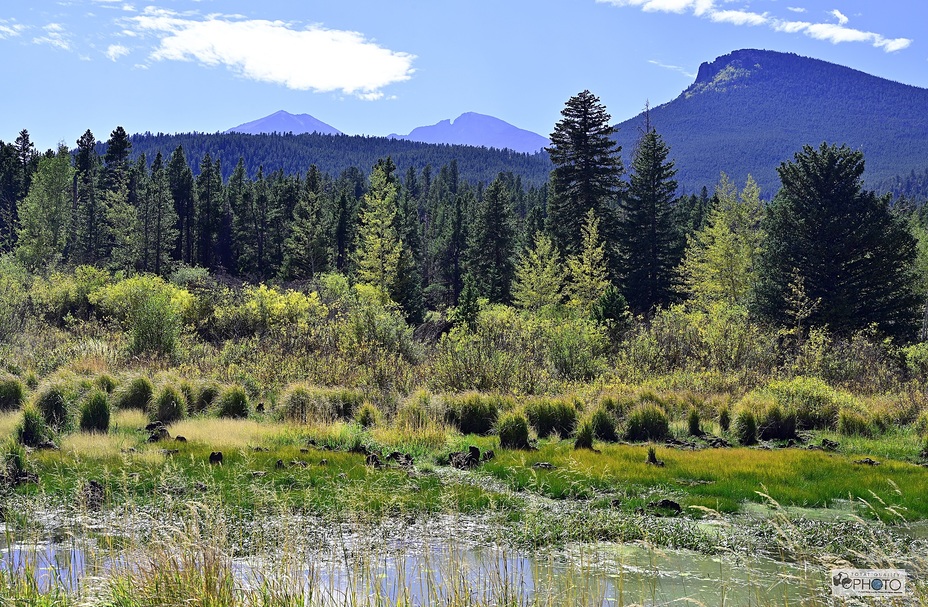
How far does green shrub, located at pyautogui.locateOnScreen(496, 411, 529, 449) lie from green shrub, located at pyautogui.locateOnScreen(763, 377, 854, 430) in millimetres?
6613

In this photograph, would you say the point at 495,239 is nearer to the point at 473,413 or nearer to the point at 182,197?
the point at 473,413

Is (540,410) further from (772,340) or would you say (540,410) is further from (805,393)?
(772,340)

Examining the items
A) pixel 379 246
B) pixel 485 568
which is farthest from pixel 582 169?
pixel 485 568

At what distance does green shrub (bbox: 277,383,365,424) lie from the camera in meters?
15.0

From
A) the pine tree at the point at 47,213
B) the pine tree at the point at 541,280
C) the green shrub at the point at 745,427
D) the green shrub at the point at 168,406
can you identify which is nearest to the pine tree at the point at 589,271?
the pine tree at the point at 541,280

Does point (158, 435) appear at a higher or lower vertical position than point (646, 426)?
higher

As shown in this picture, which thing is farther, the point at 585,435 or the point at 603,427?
the point at 603,427

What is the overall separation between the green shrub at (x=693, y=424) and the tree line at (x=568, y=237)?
9756 mm

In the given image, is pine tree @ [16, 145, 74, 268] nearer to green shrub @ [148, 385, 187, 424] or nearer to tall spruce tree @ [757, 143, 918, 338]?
green shrub @ [148, 385, 187, 424]

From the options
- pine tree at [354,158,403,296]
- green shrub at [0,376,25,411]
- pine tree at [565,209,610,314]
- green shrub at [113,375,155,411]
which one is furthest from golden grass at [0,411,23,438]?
pine tree at [354,158,403,296]

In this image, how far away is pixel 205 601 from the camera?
15.5ft

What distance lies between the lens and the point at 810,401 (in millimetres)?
16359

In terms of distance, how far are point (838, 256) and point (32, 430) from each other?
29643 millimetres

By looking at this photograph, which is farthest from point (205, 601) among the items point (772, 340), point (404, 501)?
point (772, 340)
